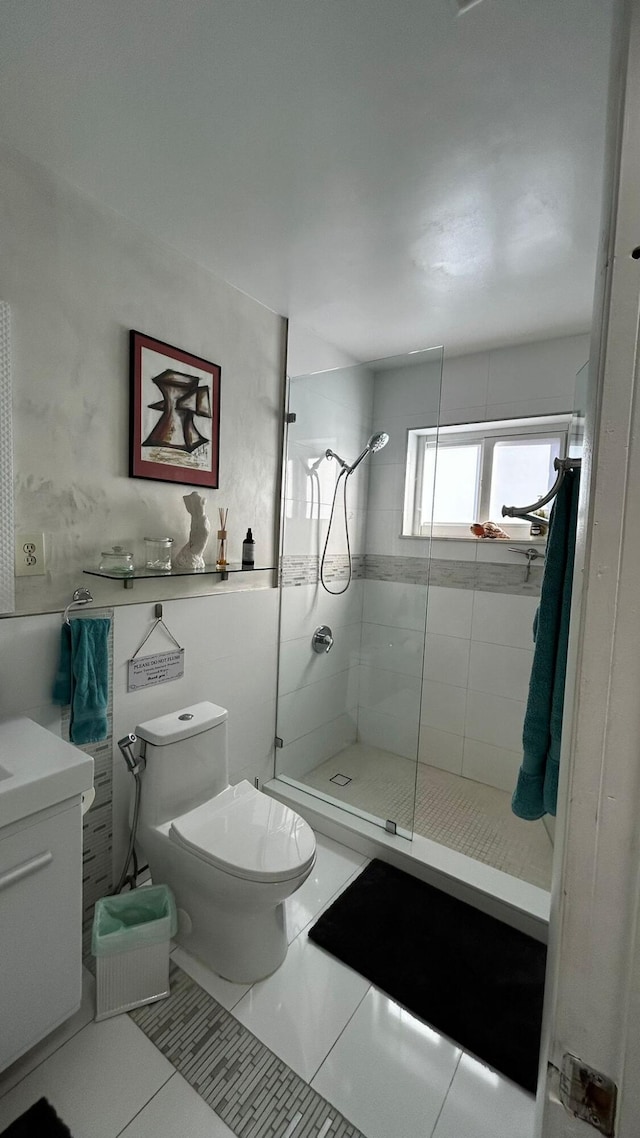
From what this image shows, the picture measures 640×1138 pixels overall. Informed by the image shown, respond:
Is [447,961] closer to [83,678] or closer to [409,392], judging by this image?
[83,678]

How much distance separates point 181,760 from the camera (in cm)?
173

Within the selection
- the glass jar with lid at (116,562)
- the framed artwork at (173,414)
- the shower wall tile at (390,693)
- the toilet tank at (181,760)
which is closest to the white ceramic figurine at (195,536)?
the framed artwork at (173,414)

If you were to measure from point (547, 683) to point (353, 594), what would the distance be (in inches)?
59.0

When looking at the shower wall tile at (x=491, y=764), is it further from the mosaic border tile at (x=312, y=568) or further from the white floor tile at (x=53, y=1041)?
the white floor tile at (x=53, y=1041)

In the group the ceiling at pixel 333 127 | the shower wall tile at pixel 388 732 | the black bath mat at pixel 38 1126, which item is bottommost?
the black bath mat at pixel 38 1126

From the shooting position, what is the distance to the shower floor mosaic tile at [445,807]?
2.13 m

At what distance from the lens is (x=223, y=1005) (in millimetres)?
1455

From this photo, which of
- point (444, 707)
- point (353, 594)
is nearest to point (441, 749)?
point (444, 707)

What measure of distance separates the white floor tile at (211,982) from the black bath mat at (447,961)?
32cm

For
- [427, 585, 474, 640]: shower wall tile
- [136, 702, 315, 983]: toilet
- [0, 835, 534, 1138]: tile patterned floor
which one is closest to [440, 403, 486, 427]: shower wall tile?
[427, 585, 474, 640]: shower wall tile

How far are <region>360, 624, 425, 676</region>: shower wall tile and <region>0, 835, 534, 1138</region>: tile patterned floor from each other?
1232 mm

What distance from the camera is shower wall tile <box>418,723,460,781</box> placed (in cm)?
280

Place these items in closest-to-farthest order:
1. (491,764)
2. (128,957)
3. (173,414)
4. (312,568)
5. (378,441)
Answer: (128,957), (173,414), (378,441), (312,568), (491,764)

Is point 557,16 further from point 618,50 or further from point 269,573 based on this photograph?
point 269,573
